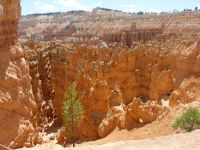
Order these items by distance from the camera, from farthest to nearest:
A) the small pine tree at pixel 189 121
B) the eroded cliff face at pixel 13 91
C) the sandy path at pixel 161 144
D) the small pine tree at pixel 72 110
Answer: the small pine tree at pixel 72 110
the eroded cliff face at pixel 13 91
the small pine tree at pixel 189 121
the sandy path at pixel 161 144

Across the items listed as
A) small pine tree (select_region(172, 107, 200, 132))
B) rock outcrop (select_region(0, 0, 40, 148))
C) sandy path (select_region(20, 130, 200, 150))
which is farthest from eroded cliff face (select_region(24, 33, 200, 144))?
sandy path (select_region(20, 130, 200, 150))

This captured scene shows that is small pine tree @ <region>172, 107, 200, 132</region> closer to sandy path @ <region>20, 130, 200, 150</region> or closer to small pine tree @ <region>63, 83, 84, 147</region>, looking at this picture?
sandy path @ <region>20, 130, 200, 150</region>

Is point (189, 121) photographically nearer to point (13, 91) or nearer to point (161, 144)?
point (161, 144)

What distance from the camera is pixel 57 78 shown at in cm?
4359

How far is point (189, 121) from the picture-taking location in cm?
1920

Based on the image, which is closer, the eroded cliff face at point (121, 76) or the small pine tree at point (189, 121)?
the small pine tree at point (189, 121)

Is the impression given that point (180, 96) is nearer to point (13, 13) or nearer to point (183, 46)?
point (183, 46)

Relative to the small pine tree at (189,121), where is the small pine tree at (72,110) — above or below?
below

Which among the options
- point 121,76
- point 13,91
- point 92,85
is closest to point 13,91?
point 13,91

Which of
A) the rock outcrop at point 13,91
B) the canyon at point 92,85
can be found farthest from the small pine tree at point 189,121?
the rock outcrop at point 13,91

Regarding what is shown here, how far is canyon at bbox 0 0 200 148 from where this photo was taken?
24547 mm

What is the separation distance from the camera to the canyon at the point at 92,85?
24.5 meters

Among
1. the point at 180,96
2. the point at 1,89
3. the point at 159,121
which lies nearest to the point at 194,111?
the point at 159,121

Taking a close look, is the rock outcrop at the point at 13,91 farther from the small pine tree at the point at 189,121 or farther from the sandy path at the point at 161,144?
the sandy path at the point at 161,144
